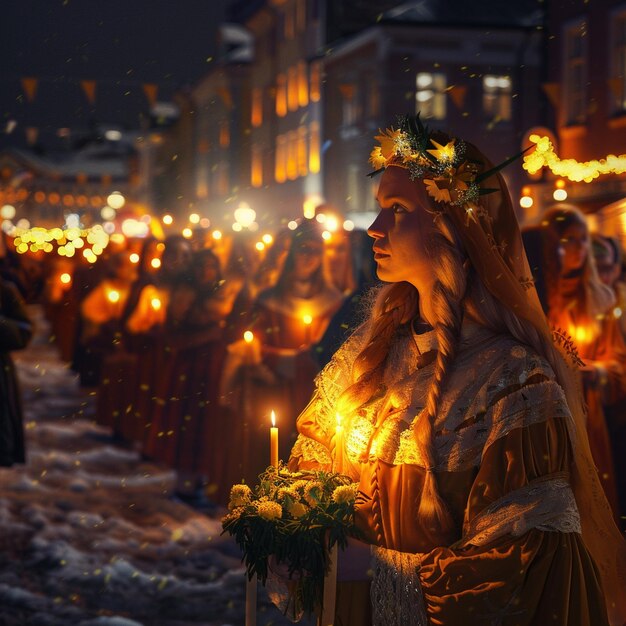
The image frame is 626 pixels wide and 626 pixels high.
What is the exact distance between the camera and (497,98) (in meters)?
31.0

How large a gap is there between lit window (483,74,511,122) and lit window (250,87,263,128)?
24.5 meters

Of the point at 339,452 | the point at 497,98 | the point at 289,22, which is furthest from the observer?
the point at 289,22

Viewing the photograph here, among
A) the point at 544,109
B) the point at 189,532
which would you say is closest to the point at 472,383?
the point at 189,532

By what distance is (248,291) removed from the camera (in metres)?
11.6

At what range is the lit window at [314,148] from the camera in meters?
41.9

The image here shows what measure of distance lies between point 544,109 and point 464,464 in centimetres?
1947

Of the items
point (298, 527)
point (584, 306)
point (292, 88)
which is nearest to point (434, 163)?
point (298, 527)

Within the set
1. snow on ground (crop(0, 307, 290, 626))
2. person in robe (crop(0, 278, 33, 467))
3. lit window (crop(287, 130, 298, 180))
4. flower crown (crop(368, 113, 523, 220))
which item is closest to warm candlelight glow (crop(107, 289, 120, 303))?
snow on ground (crop(0, 307, 290, 626))

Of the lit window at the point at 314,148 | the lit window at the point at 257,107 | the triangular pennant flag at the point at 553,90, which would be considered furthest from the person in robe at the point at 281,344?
the lit window at the point at 257,107

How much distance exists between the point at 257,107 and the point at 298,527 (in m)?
53.5

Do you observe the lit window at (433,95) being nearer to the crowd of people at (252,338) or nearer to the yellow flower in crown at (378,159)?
the crowd of people at (252,338)

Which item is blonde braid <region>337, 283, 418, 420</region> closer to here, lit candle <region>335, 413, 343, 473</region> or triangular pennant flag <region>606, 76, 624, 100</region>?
lit candle <region>335, 413, 343, 473</region>

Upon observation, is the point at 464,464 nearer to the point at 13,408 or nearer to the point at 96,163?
the point at 13,408

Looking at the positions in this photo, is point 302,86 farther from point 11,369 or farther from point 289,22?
point 11,369
